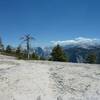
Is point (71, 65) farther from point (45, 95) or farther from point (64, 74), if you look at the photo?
point (45, 95)

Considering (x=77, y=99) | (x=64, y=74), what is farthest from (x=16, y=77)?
(x=77, y=99)

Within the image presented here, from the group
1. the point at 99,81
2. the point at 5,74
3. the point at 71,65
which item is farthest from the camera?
the point at 71,65

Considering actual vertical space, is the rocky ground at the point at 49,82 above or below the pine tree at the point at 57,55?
below

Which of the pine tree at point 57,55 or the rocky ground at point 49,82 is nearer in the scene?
the rocky ground at point 49,82

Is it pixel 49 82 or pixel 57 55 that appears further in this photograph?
pixel 57 55

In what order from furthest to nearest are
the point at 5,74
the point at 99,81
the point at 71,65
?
1. the point at 71,65
2. the point at 5,74
3. the point at 99,81

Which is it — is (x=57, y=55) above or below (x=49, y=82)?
above

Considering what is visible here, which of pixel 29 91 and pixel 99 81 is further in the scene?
pixel 99 81

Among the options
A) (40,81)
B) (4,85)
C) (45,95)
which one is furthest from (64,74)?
(4,85)

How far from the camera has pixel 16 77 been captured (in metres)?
17.6

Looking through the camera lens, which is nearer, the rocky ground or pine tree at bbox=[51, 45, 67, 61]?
the rocky ground

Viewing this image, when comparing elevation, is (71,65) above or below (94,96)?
above

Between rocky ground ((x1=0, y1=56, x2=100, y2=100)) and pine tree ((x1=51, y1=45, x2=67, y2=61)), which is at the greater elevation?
pine tree ((x1=51, y1=45, x2=67, y2=61))

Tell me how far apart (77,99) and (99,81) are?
314 cm
